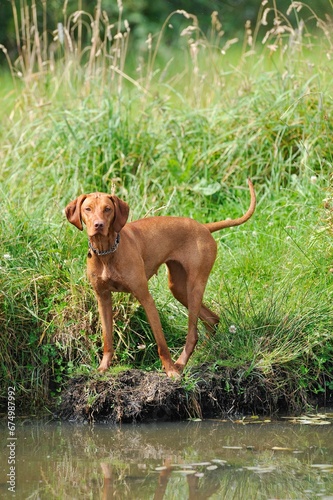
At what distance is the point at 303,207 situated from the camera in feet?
23.7

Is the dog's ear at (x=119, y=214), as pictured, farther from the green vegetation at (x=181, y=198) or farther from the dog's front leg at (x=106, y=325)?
the green vegetation at (x=181, y=198)

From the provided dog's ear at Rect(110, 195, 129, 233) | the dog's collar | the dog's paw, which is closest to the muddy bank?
the dog's paw

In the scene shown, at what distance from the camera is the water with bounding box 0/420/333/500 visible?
4.27 meters

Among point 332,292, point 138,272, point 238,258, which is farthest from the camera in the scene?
point 238,258

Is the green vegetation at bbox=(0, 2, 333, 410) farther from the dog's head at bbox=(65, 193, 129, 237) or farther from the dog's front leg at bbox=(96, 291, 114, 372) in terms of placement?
the dog's head at bbox=(65, 193, 129, 237)

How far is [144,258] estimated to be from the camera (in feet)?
18.4

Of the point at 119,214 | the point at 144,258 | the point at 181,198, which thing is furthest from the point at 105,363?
the point at 181,198

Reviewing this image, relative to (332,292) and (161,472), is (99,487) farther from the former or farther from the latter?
(332,292)

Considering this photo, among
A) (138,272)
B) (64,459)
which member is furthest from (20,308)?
(64,459)

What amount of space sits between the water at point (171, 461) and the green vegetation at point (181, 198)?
507 mm

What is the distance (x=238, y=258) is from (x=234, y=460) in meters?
2.42

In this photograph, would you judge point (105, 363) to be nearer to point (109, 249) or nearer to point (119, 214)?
point (109, 249)

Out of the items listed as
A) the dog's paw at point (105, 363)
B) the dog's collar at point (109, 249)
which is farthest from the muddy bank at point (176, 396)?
the dog's collar at point (109, 249)

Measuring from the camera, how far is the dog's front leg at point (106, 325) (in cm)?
559
